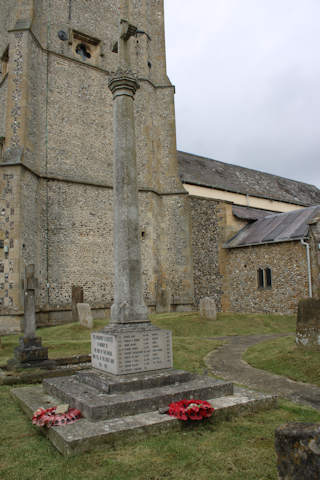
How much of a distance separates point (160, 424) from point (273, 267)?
1549 centimetres

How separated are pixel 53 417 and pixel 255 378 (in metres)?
4.04

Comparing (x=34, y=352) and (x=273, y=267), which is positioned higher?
(x=273, y=267)

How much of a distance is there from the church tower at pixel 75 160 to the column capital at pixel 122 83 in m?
10.4

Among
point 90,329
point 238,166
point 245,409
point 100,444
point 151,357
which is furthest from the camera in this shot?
point 238,166

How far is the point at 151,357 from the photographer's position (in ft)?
16.7

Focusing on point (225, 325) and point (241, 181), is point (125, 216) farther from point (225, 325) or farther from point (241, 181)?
point (241, 181)

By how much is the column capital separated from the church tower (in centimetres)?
1041

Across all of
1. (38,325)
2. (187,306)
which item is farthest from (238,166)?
(38,325)

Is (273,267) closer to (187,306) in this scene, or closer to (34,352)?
(187,306)

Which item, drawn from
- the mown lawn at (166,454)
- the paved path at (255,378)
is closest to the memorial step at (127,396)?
the mown lawn at (166,454)

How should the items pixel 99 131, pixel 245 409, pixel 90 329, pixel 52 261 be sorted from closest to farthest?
pixel 245 409 < pixel 90 329 < pixel 52 261 < pixel 99 131

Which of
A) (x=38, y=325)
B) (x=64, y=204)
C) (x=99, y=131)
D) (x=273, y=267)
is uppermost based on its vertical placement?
(x=99, y=131)

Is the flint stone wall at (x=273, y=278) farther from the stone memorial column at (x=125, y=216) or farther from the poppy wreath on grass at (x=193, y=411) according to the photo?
the poppy wreath on grass at (x=193, y=411)

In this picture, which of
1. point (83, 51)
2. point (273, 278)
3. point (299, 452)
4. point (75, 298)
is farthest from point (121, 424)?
point (83, 51)
